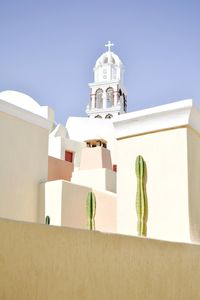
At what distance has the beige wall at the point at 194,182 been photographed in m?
9.20

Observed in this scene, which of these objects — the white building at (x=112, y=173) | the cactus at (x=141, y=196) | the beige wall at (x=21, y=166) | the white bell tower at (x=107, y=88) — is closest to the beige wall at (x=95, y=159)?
the white building at (x=112, y=173)

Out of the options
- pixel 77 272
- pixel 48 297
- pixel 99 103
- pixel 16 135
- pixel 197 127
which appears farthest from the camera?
pixel 99 103

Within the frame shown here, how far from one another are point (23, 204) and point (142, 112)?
6158 mm

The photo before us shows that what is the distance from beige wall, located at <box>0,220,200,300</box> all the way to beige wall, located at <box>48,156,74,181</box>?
1234 cm

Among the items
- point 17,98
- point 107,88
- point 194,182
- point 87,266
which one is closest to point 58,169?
point 17,98

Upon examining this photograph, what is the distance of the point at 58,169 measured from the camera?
2012 centimetres

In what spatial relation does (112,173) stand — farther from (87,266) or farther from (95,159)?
(87,266)

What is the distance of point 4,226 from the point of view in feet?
14.7

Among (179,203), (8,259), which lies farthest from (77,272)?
(179,203)

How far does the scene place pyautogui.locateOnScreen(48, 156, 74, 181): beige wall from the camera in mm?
19473

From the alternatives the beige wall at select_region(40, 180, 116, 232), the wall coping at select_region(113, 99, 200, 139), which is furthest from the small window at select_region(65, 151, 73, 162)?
the wall coping at select_region(113, 99, 200, 139)

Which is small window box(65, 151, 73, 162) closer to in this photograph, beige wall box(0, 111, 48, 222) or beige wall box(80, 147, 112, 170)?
beige wall box(80, 147, 112, 170)

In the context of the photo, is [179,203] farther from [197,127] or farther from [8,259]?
[8,259]

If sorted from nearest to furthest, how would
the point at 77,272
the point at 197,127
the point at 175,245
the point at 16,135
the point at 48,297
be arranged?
the point at 48,297 → the point at 77,272 → the point at 175,245 → the point at 197,127 → the point at 16,135
